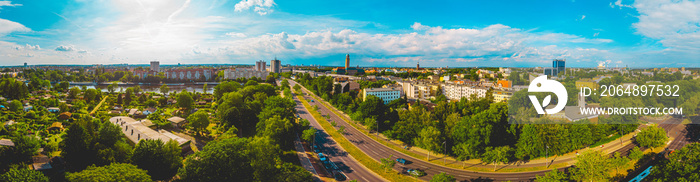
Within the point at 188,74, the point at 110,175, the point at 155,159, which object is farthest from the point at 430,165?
the point at 188,74

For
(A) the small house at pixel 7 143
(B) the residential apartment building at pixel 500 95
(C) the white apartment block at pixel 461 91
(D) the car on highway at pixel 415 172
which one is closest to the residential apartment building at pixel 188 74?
(C) the white apartment block at pixel 461 91

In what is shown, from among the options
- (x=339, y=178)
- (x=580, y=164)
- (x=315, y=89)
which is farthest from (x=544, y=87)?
(x=315, y=89)

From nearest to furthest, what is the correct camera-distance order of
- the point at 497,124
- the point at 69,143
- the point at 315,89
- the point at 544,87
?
1. the point at 544,87
2. the point at 69,143
3. the point at 497,124
4. the point at 315,89

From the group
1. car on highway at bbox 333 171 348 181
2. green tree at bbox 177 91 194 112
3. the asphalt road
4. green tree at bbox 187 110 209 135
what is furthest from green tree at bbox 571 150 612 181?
green tree at bbox 177 91 194 112

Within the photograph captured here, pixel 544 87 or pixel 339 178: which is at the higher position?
pixel 544 87

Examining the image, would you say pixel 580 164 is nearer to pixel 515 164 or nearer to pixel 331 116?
pixel 515 164

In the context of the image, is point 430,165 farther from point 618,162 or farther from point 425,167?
point 618,162
